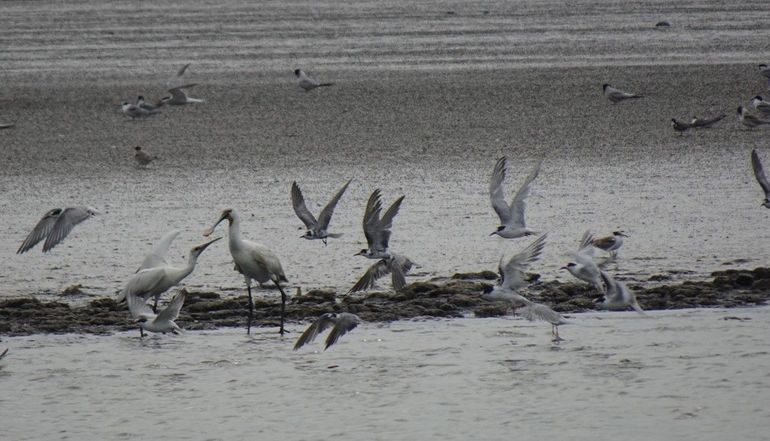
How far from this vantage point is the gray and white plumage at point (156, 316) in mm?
9539

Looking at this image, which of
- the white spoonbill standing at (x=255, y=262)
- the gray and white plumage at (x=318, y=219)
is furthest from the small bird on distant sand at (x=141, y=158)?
the white spoonbill standing at (x=255, y=262)

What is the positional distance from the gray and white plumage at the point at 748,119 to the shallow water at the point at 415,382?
727 cm

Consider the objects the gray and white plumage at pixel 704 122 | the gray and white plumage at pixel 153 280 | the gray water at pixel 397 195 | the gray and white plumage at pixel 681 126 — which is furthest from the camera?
the gray and white plumage at pixel 704 122

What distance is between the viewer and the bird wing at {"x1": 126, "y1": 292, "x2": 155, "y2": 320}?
31.9 feet

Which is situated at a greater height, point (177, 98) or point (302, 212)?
point (177, 98)

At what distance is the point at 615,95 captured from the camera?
18.8 m

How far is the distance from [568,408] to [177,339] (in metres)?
3.05

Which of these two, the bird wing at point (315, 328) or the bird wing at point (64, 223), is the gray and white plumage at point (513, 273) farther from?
the bird wing at point (64, 223)

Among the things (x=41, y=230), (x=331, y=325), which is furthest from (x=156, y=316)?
(x=41, y=230)

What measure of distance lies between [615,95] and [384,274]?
9045 mm

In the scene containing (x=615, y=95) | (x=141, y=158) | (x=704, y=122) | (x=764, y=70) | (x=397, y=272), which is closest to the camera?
(x=397, y=272)

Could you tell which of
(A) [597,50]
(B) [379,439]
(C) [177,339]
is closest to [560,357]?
(B) [379,439]

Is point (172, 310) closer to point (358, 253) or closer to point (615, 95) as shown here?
point (358, 253)

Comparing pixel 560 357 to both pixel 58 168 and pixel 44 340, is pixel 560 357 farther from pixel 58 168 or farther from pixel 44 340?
pixel 58 168
